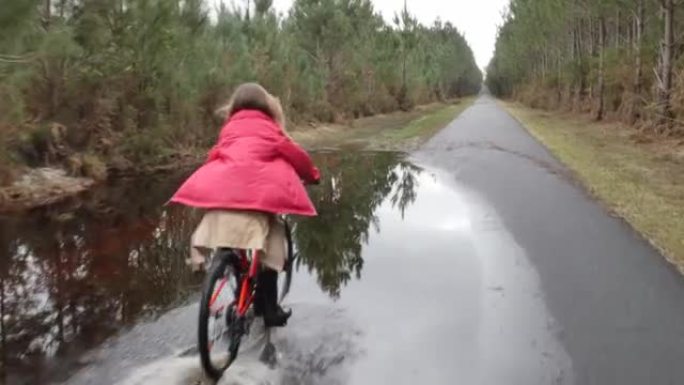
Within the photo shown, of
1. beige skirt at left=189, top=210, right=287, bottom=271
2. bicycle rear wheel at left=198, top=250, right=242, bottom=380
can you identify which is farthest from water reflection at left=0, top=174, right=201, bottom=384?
beige skirt at left=189, top=210, right=287, bottom=271

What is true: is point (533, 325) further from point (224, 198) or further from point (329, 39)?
point (329, 39)

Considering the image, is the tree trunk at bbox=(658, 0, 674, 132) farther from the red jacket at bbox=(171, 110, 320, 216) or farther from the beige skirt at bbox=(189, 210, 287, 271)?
the beige skirt at bbox=(189, 210, 287, 271)

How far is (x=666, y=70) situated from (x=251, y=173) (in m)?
19.8

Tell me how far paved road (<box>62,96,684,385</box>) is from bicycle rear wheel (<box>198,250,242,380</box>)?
139 mm

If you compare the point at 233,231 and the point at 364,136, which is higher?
the point at 233,231

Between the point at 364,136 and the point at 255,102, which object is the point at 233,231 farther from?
the point at 364,136

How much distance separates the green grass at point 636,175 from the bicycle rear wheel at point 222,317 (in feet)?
14.4

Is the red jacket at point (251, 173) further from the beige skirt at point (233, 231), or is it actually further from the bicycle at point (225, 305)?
the bicycle at point (225, 305)

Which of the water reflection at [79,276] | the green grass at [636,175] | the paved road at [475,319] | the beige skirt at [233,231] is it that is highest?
the beige skirt at [233,231]

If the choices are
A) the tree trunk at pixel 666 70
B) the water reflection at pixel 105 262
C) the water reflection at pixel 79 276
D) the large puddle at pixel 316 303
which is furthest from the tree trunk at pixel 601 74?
the water reflection at pixel 79 276

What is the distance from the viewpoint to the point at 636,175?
13352mm

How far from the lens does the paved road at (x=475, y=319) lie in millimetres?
4473

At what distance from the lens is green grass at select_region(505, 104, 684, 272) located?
Answer: 332 inches

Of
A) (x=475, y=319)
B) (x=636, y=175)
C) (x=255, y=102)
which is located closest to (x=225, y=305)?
(x=255, y=102)
